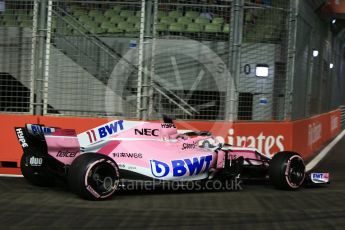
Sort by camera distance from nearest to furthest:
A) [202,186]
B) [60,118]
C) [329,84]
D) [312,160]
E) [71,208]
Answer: [71,208]
[202,186]
[60,118]
[312,160]
[329,84]

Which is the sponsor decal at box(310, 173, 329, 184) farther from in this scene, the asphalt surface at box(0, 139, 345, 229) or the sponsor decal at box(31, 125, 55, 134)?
the sponsor decal at box(31, 125, 55, 134)

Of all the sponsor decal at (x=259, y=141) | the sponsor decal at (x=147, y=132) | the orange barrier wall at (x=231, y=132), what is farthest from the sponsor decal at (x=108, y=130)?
the sponsor decal at (x=259, y=141)

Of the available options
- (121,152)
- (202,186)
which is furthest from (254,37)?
(121,152)

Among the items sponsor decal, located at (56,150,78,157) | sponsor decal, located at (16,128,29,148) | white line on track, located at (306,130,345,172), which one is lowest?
white line on track, located at (306,130,345,172)

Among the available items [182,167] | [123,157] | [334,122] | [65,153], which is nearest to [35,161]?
[65,153]

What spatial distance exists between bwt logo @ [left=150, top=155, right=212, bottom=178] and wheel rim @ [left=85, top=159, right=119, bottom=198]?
0.62 metres

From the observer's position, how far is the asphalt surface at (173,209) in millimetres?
5824

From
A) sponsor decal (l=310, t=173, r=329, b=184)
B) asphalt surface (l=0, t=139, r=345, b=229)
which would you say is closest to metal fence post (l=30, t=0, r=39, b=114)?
asphalt surface (l=0, t=139, r=345, b=229)

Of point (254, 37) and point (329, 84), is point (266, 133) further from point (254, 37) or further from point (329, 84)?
point (329, 84)

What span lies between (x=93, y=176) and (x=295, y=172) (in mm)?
3323

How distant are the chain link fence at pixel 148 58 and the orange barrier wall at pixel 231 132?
23 cm

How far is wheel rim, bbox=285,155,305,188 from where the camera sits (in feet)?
27.3

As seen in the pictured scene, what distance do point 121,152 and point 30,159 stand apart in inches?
49.2

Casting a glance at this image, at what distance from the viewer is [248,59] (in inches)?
426
